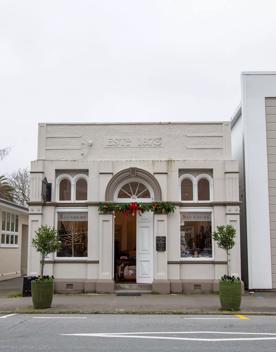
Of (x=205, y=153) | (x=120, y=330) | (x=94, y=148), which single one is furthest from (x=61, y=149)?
(x=120, y=330)

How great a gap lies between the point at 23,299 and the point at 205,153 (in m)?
7.90

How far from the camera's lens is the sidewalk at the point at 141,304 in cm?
1330

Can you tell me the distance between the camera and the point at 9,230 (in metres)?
25.7

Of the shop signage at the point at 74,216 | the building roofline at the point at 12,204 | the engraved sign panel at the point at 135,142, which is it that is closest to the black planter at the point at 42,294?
the shop signage at the point at 74,216

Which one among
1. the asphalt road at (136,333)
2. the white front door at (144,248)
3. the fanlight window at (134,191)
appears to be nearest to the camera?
the asphalt road at (136,333)

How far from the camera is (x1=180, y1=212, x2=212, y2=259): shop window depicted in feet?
58.5

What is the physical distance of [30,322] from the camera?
37.3 feet

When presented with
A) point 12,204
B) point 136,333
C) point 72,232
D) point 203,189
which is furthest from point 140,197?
point 136,333

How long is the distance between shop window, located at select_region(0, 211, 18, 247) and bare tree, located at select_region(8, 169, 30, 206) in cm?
1907

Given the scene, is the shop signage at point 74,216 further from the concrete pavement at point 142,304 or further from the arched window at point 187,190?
the arched window at point 187,190

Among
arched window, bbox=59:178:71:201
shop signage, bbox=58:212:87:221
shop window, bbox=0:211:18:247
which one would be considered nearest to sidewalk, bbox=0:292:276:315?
shop signage, bbox=58:212:87:221

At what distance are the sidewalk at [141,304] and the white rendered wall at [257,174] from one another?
1.08 meters

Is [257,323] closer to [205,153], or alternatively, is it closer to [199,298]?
[199,298]

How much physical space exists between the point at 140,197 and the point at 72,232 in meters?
2.71
